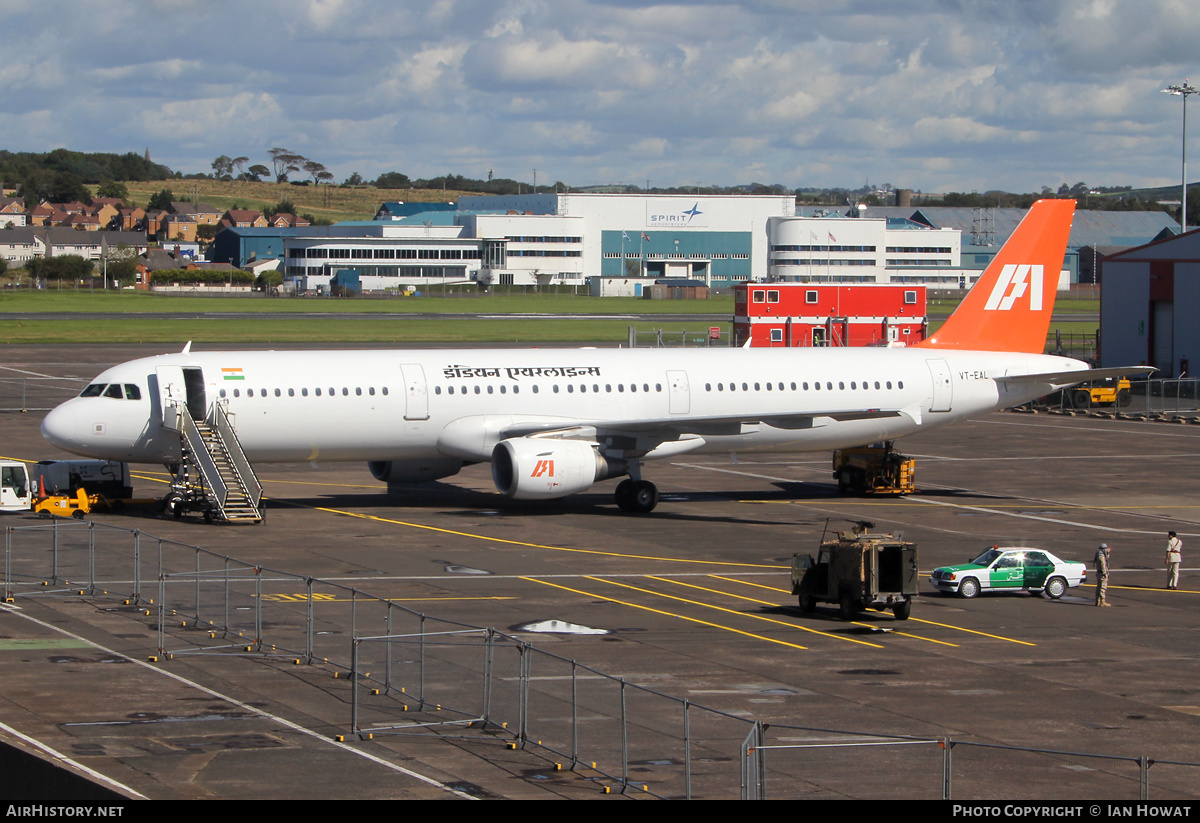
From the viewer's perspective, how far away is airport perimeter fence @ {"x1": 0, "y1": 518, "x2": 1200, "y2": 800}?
1814cm

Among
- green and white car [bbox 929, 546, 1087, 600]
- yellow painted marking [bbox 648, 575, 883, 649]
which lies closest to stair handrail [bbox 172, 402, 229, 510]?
yellow painted marking [bbox 648, 575, 883, 649]

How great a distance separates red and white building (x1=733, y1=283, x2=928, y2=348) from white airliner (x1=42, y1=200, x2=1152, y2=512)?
42.6 meters

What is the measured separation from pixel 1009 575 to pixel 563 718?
16.0m

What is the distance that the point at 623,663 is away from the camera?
25.6m

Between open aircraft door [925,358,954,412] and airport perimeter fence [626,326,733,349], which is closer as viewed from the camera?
open aircraft door [925,358,954,412]

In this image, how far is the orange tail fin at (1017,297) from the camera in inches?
2087

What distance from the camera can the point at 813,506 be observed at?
159 feet

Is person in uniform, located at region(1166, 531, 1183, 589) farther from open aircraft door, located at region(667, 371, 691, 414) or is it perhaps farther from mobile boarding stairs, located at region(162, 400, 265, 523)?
mobile boarding stairs, located at region(162, 400, 265, 523)

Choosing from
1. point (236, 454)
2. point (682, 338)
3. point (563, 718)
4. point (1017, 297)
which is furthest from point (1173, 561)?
point (682, 338)

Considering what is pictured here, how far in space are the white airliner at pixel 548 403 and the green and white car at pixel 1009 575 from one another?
11033 millimetres

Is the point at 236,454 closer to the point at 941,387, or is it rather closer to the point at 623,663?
the point at 623,663

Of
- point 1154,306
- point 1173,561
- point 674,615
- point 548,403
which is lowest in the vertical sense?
point 674,615

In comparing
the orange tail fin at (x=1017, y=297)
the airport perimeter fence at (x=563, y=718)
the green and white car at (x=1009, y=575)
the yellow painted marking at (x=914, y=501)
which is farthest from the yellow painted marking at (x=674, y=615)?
the orange tail fin at (x=1017, y=297)

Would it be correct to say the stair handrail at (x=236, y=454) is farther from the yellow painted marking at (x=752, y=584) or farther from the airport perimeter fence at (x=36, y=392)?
the airport perimeter fence at (x=36, y=392)
